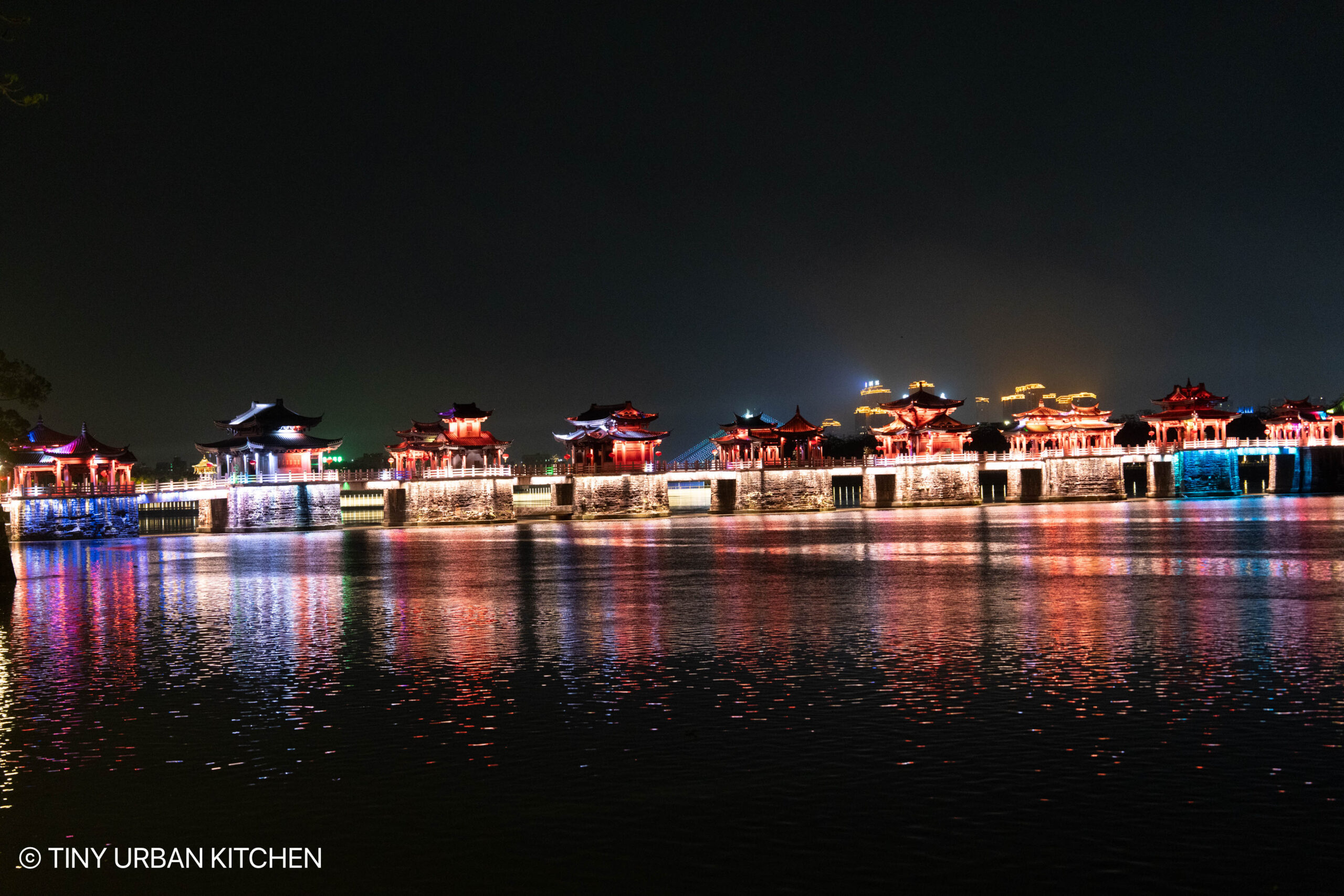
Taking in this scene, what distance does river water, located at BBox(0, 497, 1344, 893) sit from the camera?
29.2 ft

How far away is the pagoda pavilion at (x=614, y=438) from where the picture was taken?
276ft

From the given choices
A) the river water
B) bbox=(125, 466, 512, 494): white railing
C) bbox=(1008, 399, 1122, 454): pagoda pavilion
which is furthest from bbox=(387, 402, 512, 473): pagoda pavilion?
the river water

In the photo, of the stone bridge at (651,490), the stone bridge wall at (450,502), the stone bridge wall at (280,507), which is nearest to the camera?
the stone bridge at (651,490)

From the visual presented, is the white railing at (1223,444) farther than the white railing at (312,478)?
Yes

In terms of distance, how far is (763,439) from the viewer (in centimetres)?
9662

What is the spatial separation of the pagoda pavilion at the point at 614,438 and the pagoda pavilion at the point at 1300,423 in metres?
56.1

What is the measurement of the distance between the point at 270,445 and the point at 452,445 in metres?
13.0

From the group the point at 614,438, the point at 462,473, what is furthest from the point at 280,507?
the point at 614,438

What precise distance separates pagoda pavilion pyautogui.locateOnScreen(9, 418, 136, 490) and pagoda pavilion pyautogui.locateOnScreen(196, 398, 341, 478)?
5457 mm

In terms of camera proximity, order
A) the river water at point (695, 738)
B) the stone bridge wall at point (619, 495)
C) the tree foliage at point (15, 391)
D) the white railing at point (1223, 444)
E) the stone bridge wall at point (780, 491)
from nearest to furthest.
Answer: the river water at point (695, 738) < the tree foliage at point (15, 391) < the stone bridge wall at point (619, 495) < the stone bridge wall at point (780, 491) < the white railing at point (1223, 444)

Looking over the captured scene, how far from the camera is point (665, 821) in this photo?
9.83 metres

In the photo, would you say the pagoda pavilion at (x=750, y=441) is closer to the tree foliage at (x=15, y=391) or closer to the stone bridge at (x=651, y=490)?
the stone bridge at (x=651, y=490)

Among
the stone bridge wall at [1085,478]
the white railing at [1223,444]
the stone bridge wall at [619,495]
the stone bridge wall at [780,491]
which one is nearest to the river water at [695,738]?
the stone bridge wall at [619,495]

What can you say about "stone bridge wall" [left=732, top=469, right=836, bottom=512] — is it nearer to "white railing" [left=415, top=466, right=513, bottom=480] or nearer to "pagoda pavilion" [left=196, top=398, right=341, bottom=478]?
"white railing" [left=415, top=466, right=513, bottom=480]
